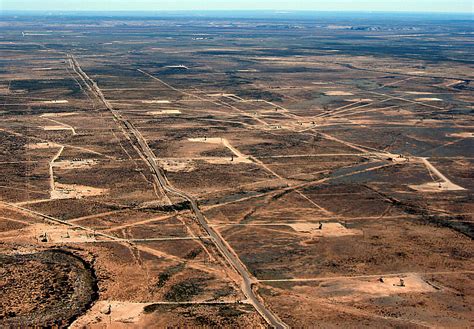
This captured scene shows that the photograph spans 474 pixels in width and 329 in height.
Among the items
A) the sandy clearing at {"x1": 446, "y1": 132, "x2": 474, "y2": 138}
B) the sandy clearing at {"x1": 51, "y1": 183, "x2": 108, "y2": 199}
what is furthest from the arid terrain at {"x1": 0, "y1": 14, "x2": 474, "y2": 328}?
the sandy clearing at {"x1": 446, "y1": 132, "x2": 474, "y2": 138}

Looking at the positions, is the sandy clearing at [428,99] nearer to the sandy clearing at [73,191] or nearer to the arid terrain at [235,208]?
the arid terrain at [235,208]

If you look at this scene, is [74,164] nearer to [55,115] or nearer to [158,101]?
[55,115]

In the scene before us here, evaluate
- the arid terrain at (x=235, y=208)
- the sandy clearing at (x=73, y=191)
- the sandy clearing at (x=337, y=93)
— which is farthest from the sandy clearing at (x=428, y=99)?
the sandy clearing at (x=73, y=191)

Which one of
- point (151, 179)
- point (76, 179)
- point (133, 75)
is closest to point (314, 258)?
point (151, 179)

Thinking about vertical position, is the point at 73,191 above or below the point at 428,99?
above

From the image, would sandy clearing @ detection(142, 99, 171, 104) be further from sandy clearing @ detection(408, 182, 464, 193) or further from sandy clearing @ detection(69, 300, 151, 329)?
sandy clearing @ detection(69, 300, 151, 329)

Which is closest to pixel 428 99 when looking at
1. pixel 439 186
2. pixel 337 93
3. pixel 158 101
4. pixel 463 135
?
pixel 337 93
